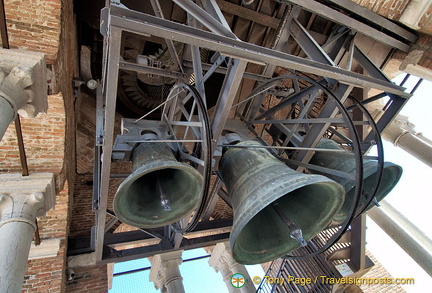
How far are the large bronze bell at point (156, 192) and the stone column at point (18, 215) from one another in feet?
2.88

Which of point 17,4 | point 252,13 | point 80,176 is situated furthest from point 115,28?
point 80,176

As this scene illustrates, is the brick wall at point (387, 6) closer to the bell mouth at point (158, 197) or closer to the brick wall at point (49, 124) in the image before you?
the bell mouth at point (158, 197)

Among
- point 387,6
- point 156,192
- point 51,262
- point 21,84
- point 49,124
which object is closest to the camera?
point 21,84

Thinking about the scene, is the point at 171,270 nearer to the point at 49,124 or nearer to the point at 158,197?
the point at 158,197

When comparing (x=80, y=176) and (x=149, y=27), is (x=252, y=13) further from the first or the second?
(x=80, y=176)

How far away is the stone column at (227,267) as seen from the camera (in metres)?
5.69

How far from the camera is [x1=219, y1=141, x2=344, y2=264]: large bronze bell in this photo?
2172 millimetres

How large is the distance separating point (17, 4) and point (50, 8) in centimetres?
28

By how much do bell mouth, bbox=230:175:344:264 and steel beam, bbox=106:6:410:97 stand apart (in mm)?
1167

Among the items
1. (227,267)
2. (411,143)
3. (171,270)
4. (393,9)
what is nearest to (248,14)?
(393,9)

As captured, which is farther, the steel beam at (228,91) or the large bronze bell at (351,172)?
the large bronze bell at (351,172)

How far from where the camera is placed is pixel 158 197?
2.86 m

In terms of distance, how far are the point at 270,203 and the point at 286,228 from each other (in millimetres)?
357

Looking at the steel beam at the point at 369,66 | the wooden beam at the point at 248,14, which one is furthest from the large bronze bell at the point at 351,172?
the wooden beam at the point at 248,14
